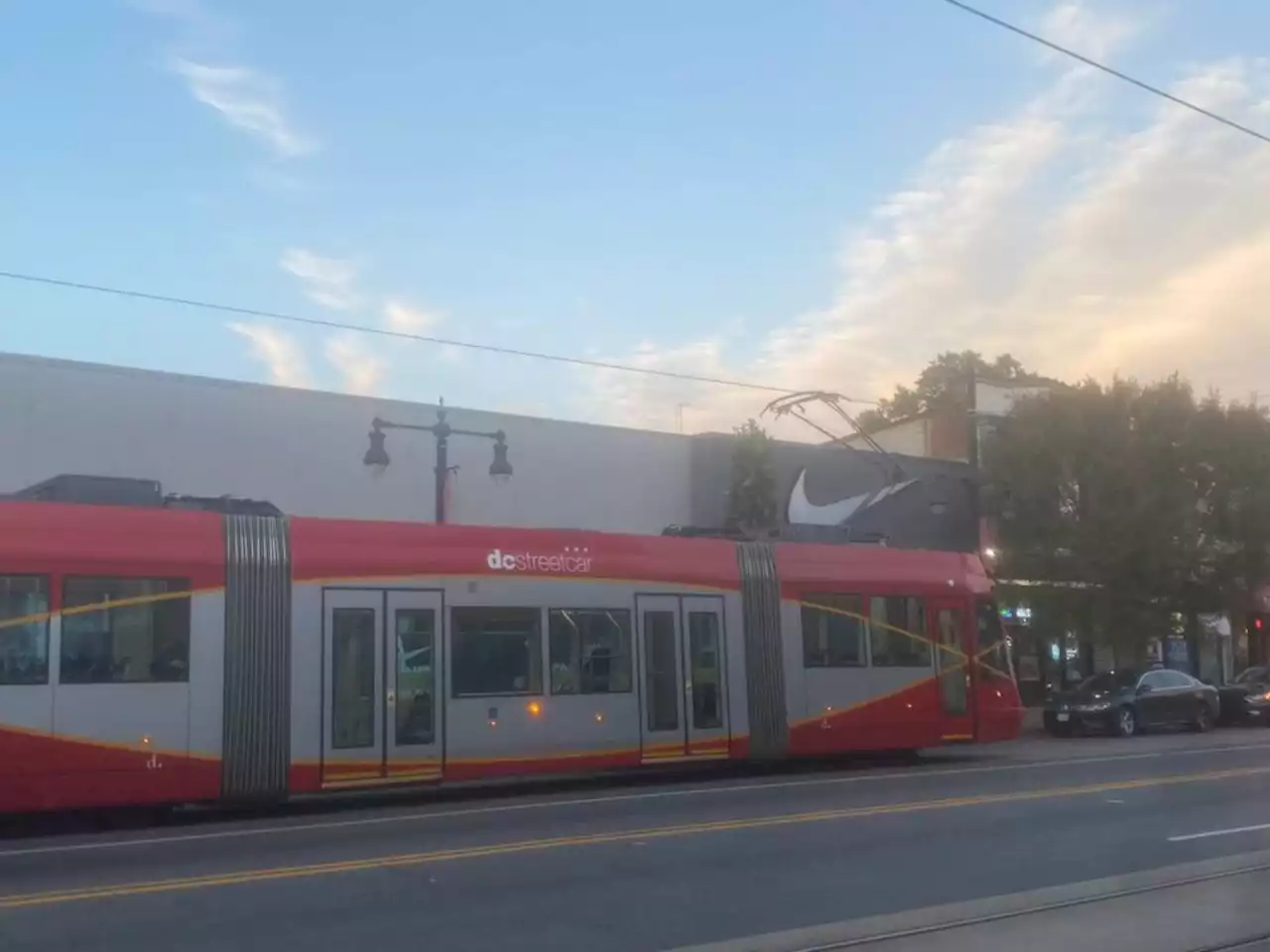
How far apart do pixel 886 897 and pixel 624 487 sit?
21038 mm

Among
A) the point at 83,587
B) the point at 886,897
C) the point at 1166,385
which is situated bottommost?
the point at 886,897

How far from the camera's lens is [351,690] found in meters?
16.6

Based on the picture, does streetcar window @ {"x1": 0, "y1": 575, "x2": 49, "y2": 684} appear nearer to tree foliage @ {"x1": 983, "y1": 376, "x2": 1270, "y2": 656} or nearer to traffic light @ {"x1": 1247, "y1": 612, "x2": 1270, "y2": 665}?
tree foliage @ {"x1": 983, "y1": 376, "x2": 1270, "y2": 656}

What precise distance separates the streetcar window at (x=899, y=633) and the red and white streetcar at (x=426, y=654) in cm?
4

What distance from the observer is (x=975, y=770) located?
835 inches

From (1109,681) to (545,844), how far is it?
20.8 metres

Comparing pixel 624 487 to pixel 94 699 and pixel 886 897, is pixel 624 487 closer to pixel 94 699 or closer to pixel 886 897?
pixel 94 699

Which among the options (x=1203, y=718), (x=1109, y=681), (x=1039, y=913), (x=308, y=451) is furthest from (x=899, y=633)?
(x=1203, y=718)

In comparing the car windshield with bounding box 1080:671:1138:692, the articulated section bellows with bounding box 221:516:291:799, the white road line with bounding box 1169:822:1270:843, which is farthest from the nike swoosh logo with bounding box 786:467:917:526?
the white road line with bounding box 1169:822:1270:843

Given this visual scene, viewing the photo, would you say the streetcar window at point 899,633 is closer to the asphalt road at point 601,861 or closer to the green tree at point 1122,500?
the asphalt road at point 601,861

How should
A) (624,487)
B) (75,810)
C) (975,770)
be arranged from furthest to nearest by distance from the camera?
(624,487), (975,770), (75,810)

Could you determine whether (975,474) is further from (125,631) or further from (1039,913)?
(1039,913)

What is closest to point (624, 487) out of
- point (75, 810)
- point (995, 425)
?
point (995, 425)

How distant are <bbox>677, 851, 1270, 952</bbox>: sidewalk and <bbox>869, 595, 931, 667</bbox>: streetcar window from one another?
1037 centimetres
